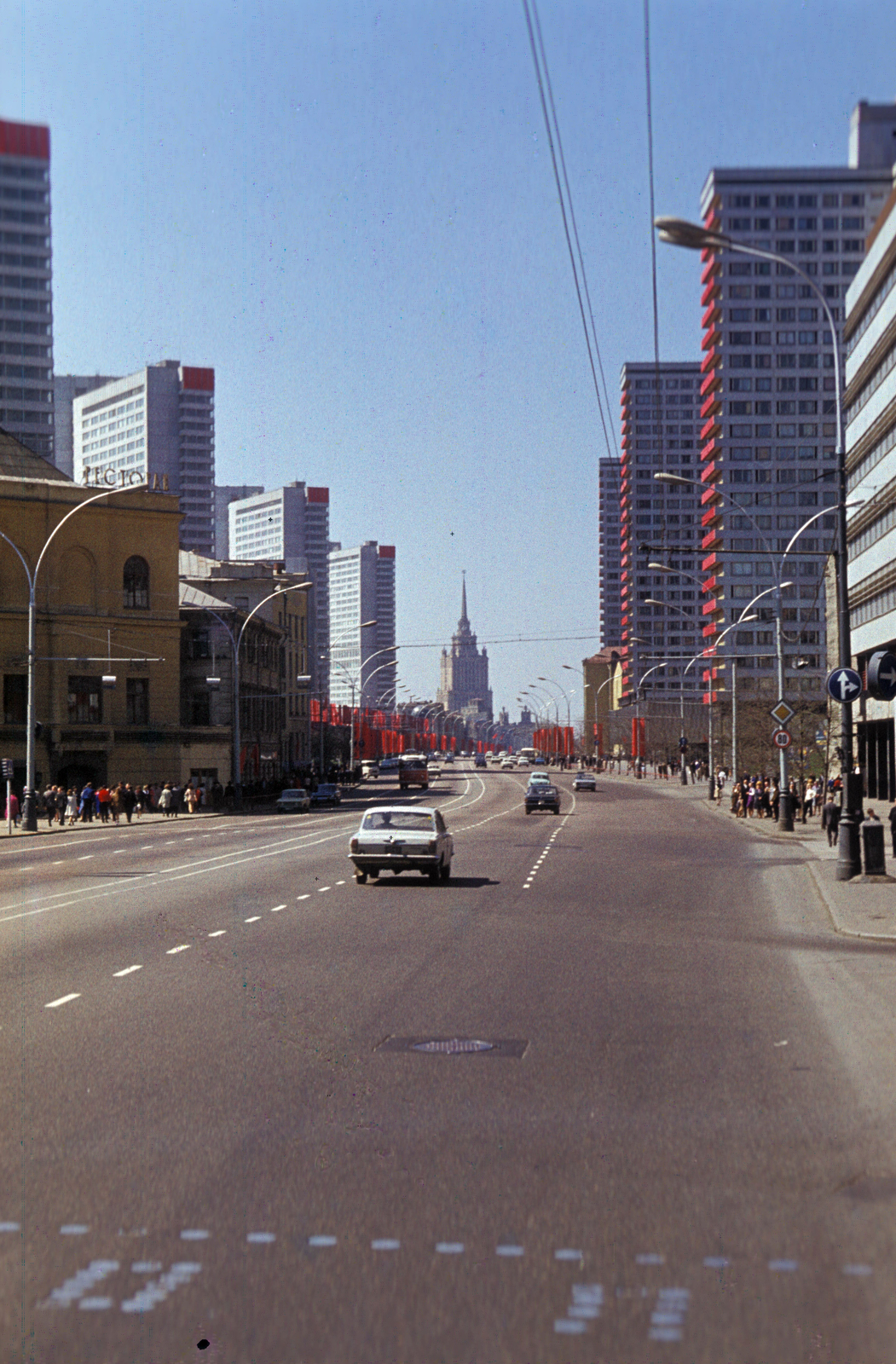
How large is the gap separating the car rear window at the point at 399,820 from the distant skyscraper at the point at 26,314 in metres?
103

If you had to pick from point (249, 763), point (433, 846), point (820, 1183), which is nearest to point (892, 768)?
point (433, 846)

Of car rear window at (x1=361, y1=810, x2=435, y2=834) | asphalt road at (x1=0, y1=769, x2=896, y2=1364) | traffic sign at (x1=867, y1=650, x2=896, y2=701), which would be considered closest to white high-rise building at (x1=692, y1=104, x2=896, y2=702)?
car rear window at (x1=361, y1=810, x2=435, y2=834)

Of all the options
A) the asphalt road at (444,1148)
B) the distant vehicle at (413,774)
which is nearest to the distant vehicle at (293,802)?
the distant vehicle at (413,774)

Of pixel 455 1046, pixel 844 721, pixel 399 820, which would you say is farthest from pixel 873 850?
pixel 455 1046

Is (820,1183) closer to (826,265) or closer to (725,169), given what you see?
(826,265)

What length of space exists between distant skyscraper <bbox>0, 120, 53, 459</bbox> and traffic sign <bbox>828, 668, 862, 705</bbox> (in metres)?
107

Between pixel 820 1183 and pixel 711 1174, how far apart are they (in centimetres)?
53

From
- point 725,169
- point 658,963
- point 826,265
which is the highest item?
point 725,169

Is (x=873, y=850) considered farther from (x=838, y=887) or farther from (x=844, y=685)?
(x=844, y=685)

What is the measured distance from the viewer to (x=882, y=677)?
22438 mm

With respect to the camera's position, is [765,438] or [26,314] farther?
[26,314]

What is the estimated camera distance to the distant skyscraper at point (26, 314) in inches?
5123

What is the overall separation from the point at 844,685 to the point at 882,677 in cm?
323

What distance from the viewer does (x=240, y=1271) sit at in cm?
606
